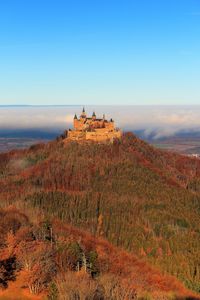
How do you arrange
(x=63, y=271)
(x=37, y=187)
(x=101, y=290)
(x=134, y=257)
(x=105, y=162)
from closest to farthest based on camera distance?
1. (x=101, y=290)
2. (x=63, y=271)
3. (x=134, y=257)
4. (x=37, y=187)
5. (x=105, y=162)

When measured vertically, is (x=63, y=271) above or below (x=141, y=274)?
above

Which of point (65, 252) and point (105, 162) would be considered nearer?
point (65, 252)

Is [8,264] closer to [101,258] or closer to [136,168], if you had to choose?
[101,258]

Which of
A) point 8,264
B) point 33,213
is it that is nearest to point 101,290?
point 8,264

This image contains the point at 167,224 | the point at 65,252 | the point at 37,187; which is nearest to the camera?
the point at 65,252

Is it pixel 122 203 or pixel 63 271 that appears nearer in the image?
pixel 63 271

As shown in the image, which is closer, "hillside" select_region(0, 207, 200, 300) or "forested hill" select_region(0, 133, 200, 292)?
"hillside" select_region(0, 207, 200, 300)

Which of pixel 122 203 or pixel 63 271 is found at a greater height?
pixel 63 271

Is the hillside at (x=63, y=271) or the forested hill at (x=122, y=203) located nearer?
the hillside at (x=63, y=271)
